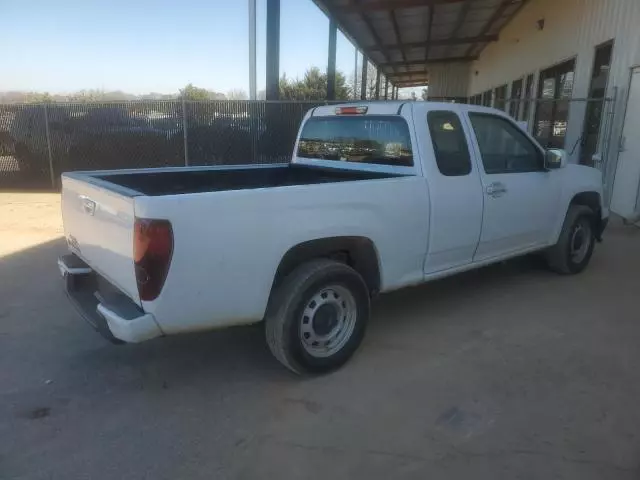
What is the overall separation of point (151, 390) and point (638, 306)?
441 centimetres

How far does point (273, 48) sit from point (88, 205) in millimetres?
10834

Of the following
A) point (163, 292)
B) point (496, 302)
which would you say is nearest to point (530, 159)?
point (496, 302)

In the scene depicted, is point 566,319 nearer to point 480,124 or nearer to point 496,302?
point 496,302

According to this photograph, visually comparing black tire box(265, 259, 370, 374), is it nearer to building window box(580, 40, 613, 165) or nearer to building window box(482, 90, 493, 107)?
building window box(580, 40, 613, 165)

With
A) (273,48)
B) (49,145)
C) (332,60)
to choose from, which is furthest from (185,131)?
(332,60)

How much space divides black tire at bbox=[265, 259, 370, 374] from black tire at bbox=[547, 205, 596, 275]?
9.90 ft

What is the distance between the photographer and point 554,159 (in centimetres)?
479

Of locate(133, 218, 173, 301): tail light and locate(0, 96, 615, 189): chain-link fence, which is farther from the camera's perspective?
locate(0, 96, 615, 189): chain-link fence

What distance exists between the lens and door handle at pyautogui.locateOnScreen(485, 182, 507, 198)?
4.27 meters

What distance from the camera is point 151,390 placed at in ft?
10.6

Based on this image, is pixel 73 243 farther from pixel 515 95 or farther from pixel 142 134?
pixel 515 95

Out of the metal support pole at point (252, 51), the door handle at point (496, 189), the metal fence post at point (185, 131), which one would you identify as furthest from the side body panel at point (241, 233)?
the metal support pole at point (252, 51)

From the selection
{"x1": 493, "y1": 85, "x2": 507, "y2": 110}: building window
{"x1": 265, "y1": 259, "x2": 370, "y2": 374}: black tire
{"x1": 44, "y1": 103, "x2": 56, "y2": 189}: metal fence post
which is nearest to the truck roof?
{"x1": 265, "y1": 259, "x2": 370, "y2": 374}: black tire

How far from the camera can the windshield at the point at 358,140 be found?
13.1ft
